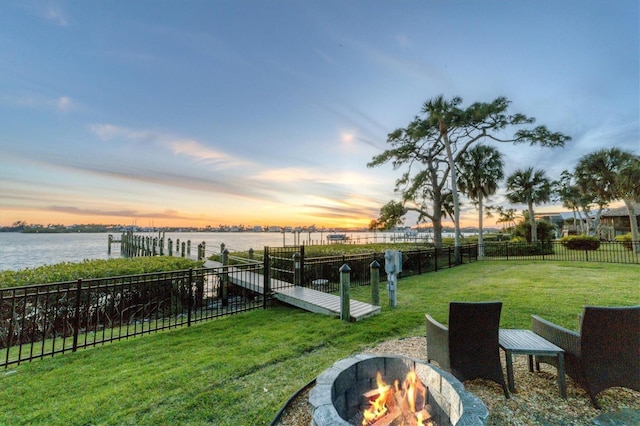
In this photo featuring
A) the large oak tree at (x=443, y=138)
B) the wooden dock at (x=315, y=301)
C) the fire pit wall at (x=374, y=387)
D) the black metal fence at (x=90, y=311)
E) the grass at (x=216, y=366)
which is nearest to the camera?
the fire pit wall at (x=374, y=387)

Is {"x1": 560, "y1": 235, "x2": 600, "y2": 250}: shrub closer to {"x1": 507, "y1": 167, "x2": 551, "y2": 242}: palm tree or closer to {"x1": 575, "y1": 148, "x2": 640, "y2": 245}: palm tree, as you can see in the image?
{"x1": 575, "y1": 148, "x2": 640, "y2": 245}: palm tree

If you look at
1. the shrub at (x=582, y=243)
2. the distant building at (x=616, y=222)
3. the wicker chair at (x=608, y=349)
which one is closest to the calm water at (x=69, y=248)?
the shrub at (x=582, y=243)

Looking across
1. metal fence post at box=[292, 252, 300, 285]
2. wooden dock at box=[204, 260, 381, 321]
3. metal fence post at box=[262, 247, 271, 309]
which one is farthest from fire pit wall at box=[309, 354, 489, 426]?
metal fence post at box=[292, 252, 300, 285]

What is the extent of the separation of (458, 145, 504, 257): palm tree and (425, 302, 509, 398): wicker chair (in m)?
18.1

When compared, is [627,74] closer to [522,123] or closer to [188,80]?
[522,123]

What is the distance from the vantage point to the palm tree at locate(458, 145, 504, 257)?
18.6 meters

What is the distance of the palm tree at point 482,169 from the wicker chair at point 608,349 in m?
17.7

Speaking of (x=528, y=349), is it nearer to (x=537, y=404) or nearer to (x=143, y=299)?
(x=537, y=404)

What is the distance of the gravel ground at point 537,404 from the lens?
231 cm

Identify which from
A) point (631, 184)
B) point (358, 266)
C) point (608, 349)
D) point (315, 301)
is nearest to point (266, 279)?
point (315, 301)

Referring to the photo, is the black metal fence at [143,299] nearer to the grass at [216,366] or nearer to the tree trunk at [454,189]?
the grass at [216,366]

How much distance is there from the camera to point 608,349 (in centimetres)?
239

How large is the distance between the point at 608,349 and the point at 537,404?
848 millimetres

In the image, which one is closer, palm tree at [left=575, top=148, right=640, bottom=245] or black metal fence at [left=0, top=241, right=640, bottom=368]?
black metal fence at [left=0, top=241, right=640, bottom=368]
